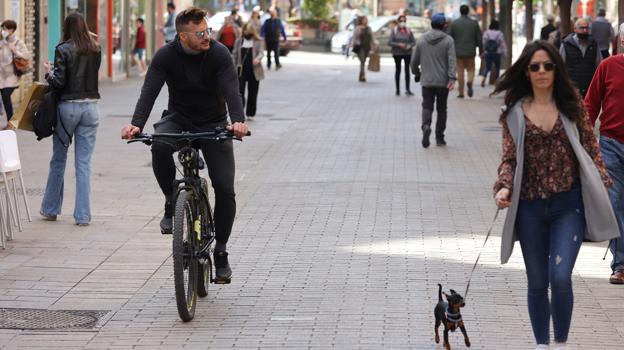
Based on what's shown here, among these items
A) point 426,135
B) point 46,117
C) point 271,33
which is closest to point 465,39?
point 426,135

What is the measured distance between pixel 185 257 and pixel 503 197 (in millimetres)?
2036

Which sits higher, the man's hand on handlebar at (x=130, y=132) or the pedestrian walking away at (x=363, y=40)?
the man's hand on handlebar at (x=130, y=132)

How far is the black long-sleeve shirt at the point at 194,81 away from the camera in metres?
7.83

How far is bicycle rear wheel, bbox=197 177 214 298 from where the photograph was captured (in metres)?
7.97

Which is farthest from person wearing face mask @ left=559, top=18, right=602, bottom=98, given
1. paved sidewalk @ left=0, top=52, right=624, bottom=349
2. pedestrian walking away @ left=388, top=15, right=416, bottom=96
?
pedestrian walking away @ left=388, top=15, right=416, bottom=96

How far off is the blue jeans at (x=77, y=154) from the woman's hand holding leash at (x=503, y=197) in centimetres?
578

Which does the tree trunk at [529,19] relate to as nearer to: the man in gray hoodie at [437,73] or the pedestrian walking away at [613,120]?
the man in gray hoodie at [437,73]

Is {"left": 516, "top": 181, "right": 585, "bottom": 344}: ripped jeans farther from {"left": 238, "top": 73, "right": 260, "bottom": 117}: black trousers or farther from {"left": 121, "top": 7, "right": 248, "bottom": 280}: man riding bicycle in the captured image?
{"left": 238, "top": 73, "right": 260, "bottom": 117}: black trousers

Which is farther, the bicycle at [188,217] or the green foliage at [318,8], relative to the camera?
the green foliage at [318,8]

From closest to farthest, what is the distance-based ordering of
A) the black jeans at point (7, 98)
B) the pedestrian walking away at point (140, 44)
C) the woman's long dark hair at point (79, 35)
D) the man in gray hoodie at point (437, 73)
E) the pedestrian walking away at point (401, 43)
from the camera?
1. the woman's long dark hair at point (79, 35)
2. the man in gray hoodie at point (437, 73)
3. the black jeans at point (7, 98)
4. the pedestrian walking away at point (401, 43)
5. the pedestrian walking away at point (140, 44)

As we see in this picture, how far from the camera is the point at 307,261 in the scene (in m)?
9.71

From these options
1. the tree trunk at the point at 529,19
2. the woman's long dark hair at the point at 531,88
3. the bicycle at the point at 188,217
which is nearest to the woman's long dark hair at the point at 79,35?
the bicycle at the point at 188,217

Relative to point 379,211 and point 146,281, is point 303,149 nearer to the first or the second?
point 379,211

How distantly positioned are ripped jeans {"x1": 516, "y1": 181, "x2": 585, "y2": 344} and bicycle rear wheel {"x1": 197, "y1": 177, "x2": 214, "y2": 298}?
85.2 inches
